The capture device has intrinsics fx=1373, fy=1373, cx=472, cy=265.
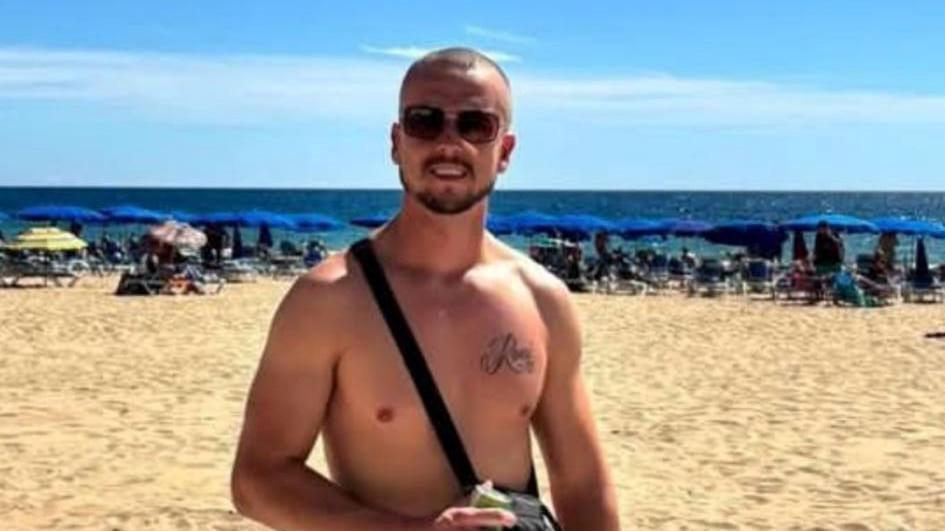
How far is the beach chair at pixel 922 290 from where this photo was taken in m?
23.2

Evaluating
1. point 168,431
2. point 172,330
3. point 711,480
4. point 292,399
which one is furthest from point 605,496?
point 172,330

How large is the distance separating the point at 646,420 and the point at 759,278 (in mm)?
15063

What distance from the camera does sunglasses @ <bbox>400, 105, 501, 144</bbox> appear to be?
71.4 inches

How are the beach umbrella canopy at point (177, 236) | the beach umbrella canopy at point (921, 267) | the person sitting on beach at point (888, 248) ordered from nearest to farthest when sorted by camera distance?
the beach umbrella canopy at point (921, 267) < the beach umbrella canopy at point (177, 236) < the person sitting on beach at point (888, 248)

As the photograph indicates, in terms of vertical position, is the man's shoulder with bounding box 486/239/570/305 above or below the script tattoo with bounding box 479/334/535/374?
above

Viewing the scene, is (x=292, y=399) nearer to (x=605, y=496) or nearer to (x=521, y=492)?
(x=521, y=492)

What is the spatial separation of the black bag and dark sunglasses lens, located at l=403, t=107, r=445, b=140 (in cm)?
20

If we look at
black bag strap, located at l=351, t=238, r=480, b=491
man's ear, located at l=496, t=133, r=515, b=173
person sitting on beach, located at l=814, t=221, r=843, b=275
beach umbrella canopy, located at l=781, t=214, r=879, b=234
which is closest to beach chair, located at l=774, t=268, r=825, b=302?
person sitting on beach, located at l=814, t=221, r=843, b=275

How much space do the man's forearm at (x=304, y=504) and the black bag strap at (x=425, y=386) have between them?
0.13 meters

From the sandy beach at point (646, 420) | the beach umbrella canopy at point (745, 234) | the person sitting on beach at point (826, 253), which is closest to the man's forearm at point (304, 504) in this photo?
the sandy beach at point (646, 420)

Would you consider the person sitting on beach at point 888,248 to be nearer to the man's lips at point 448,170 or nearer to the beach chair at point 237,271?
the beach chair at point 237,271

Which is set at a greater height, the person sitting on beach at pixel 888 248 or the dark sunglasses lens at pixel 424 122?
the dark sunglasses lens at pixel 424 122

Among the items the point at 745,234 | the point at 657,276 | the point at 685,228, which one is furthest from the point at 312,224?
the point at 657,276

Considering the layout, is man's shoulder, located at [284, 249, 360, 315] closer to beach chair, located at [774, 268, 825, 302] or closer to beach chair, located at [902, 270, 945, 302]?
beach chair, located at [774, 268, 825, 302]
